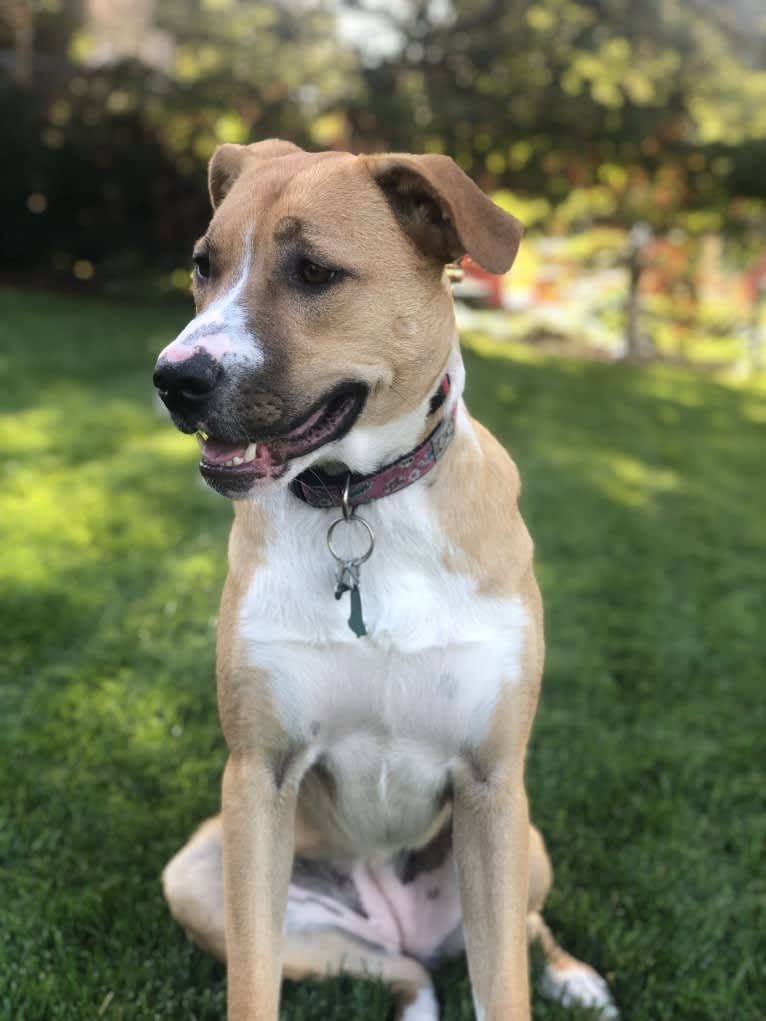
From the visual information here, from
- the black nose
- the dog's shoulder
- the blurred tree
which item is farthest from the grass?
the blurred tree

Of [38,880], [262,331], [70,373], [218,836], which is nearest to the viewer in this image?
[262,331]

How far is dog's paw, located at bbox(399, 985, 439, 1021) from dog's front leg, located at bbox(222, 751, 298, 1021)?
0.43 meters

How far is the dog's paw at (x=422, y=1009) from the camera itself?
2.64 m

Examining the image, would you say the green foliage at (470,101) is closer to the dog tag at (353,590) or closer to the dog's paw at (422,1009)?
the dog tag at (353,590)

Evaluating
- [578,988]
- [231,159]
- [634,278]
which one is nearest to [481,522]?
[231,159]

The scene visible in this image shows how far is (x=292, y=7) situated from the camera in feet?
42.2

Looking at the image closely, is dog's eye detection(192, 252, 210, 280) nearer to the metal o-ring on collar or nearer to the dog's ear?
the dog's ear

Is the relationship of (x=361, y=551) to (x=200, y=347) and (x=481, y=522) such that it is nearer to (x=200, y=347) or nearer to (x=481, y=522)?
(x=481, y=522)

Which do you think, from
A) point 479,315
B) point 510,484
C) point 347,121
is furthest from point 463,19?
point 510,484

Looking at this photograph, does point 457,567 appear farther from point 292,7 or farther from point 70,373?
point 292,7

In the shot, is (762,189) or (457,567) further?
(762,189)

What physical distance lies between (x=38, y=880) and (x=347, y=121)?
38.1 feet

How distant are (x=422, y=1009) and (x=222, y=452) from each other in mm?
1460

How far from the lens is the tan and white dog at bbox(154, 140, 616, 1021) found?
226 centimetres
